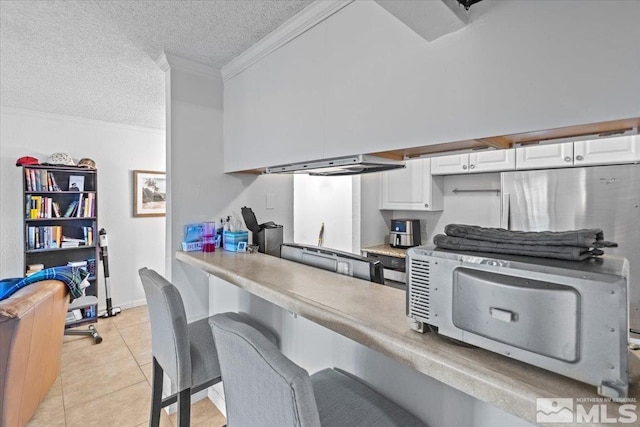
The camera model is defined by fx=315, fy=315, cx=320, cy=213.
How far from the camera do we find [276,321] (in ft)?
5.56

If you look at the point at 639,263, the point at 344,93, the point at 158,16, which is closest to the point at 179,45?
the point at 158,16

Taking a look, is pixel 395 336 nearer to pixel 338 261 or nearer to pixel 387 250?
pixel 338 261

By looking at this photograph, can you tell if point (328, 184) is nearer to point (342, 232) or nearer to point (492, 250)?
point (342, 232)

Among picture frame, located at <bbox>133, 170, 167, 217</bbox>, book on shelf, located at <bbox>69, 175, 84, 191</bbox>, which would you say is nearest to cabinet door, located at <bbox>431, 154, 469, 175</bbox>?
picture frame, located at <bbox>133, 170, 167, 217</bbox>

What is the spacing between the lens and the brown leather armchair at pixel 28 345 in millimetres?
1681

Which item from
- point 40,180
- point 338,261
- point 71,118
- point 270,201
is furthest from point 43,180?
point 338,261

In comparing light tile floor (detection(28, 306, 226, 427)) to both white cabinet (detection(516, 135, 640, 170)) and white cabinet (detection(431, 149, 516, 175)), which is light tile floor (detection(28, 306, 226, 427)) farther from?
white cabinet (detection(516, 135, 640, 170))

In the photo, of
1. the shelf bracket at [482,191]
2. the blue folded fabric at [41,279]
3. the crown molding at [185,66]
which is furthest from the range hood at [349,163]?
the blue folded fabric at [41,279]

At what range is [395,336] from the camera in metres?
0.84

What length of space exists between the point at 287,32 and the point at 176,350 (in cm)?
169

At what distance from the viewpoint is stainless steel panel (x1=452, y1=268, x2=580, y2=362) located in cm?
60

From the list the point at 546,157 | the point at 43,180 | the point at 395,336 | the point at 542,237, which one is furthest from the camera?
the point at 43,180

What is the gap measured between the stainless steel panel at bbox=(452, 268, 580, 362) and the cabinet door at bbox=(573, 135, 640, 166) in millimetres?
1912

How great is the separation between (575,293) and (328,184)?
317 cm
